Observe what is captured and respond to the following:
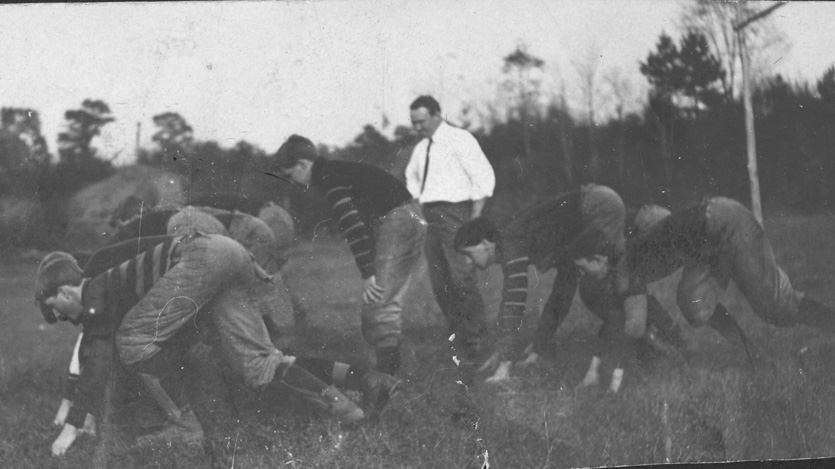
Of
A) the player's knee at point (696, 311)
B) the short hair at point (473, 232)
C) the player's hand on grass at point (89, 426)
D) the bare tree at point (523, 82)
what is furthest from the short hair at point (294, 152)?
the player's knee at point (696, 311)

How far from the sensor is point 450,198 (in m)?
4.90

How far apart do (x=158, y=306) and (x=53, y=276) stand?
605mm

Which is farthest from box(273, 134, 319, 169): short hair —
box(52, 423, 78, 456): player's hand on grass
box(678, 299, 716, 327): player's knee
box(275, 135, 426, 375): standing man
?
box(678, 299, 716, 327): player's knee

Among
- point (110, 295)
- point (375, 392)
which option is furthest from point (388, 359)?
point (110, 295)

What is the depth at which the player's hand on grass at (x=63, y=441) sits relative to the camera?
15.3 ft

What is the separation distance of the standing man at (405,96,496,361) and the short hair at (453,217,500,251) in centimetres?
3

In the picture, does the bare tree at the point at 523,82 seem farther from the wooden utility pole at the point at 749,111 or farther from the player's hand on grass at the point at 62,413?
the player's hand on grass at the point at 62,413

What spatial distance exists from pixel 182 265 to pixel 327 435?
123 centimetres

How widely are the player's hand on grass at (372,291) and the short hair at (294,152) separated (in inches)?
29.6

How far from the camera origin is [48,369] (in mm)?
4711

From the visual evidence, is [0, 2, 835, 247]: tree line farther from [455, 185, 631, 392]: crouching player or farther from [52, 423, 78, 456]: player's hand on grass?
[52, 423, 78, 456]: player's hand on grass

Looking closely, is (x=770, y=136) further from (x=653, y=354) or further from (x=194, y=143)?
(x=194, y=143)

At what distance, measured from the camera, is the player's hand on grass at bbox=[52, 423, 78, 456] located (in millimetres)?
4668

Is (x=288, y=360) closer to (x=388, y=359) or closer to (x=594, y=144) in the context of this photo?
(x=388, y=359)
